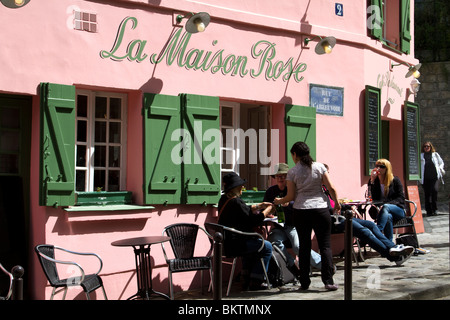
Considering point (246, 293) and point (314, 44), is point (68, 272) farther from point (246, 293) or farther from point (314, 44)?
point (314, 44)

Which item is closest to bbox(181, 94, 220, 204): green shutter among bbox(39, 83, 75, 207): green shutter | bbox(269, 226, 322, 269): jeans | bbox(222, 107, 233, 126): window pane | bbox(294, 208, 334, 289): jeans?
bbox(222, 107, 233, 126): window pane

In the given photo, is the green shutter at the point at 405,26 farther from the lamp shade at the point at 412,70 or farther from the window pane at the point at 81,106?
the window pane at the point at 81,106

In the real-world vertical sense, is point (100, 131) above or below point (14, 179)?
above

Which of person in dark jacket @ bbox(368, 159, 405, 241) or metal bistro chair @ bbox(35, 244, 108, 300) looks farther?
person in dark jacket @ bbox(368, 159, 405, 241)

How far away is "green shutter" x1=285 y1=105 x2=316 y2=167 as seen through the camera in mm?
8766

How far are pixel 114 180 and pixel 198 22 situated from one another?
2150 millimetres

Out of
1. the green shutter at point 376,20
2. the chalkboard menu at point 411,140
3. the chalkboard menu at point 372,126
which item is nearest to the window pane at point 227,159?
the chalkboard menu at point 372,126

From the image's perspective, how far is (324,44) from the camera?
9.06m

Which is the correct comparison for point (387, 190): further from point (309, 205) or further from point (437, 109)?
point (437, 109)

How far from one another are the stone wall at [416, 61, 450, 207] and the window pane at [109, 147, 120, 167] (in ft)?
38.0

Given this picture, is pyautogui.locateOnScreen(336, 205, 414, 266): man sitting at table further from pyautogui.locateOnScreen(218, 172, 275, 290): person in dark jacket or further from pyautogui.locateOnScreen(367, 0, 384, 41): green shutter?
pyautogui.locateOnScreen(367, 0, 384, 41): green shutter

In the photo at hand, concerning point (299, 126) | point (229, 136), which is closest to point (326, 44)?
point (299, 126)

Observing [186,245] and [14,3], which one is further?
[186,245]

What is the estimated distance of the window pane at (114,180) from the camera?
760 cm
